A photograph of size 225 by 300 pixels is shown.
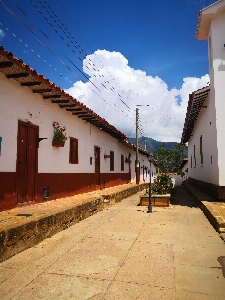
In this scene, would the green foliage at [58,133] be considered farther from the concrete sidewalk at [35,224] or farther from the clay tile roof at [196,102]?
the clay tile roof at [196,102]

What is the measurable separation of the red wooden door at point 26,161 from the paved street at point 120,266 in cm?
187

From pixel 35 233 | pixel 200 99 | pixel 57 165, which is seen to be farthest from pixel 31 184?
pixel 200 99

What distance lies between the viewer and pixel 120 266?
12.2 ft

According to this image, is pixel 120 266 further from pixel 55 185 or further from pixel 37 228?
pixel 55 185

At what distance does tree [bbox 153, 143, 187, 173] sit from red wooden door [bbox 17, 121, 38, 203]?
2249 inches

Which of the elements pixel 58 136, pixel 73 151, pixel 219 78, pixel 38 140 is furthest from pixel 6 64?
pixel 219 78

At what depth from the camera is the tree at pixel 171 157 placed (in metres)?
63.8

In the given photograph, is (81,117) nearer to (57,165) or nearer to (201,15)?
(57,165)

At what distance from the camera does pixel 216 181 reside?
356 inches

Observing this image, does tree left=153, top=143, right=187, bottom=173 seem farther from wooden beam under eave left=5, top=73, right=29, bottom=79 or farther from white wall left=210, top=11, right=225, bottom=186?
wooden beam under eave left=5, top=73, right=29, bottom=79

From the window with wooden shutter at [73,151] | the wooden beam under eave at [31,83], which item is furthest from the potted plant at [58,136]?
the wooden beam under eave at [31,83]

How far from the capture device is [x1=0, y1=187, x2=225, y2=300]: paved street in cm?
297

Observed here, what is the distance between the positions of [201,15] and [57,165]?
8097 millimetres

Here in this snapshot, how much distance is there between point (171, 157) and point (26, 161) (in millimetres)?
60690
